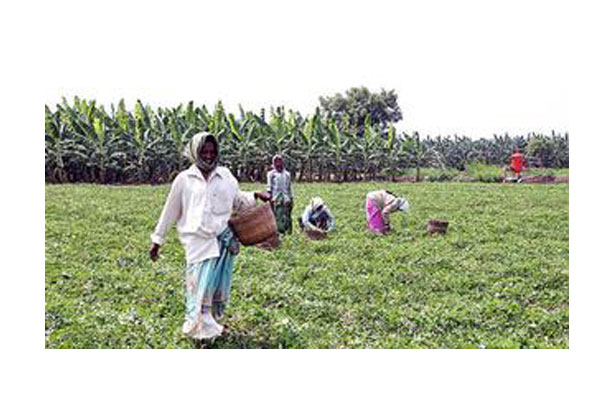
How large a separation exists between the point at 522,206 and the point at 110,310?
10.5 meters

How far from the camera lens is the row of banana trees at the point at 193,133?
18844 mm

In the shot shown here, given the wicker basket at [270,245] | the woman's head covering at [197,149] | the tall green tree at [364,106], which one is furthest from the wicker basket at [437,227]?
the tall green tree at [364,106]

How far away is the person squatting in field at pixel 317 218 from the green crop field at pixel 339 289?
25 centimetres

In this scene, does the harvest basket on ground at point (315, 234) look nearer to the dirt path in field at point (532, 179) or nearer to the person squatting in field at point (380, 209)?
the person squatting in field at point (380, 209)

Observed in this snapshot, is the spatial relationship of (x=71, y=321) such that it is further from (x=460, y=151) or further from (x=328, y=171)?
(x=460, y=151)

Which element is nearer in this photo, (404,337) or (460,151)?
(404,337)

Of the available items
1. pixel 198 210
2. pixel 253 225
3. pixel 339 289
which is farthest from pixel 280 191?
pixel 198 210

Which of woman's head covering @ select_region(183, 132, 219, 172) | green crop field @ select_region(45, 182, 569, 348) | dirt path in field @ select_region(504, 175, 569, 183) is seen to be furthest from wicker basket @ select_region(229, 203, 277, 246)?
dirt path in field @ select_region(504, 175, 569, 183)

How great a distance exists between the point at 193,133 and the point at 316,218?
452 inches

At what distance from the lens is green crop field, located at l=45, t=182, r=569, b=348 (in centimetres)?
501

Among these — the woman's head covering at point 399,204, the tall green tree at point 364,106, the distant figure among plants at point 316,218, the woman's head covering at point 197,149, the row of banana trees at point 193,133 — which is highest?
the tall green tree at point 364,106

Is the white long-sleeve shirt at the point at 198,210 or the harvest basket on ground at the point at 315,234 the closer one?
the white long-sleeve shirt at the point at 198,210

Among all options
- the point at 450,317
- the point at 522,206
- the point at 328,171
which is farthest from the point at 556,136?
the point at 450,317

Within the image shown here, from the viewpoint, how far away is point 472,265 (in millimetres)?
7375
